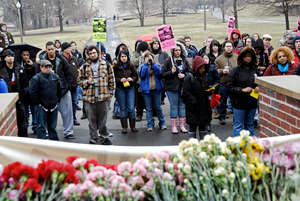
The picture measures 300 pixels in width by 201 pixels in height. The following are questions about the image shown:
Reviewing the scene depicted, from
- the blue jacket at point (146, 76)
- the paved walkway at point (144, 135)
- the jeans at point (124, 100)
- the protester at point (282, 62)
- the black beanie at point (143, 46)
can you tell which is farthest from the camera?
the black beanie at point (143, 46)

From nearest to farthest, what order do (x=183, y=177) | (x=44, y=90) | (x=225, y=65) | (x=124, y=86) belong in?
(x=183, y=177), (x=44, y=90), (x=124, y=86), (x=225, y=65)

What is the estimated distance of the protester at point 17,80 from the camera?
22.9 ft

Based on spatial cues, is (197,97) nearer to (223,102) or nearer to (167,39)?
(167,39)

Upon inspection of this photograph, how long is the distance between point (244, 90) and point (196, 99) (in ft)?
2.79

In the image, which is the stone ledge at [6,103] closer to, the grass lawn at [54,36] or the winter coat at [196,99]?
the winter coat at [196,99]

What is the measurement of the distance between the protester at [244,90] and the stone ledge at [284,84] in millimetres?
1580

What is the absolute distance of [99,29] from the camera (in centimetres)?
929

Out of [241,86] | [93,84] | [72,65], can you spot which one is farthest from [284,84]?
[72,65]

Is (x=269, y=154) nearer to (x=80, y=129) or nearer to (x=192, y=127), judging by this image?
(x=192, y=127)

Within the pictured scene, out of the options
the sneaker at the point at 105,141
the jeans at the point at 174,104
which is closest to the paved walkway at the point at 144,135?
the sneaker at the point at 105,141

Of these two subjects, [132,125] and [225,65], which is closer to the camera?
[132,125]

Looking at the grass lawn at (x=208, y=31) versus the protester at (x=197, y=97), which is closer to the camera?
the protester at (x=197, y=97)

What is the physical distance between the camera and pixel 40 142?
276 cm

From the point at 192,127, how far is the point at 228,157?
4.27 metres
